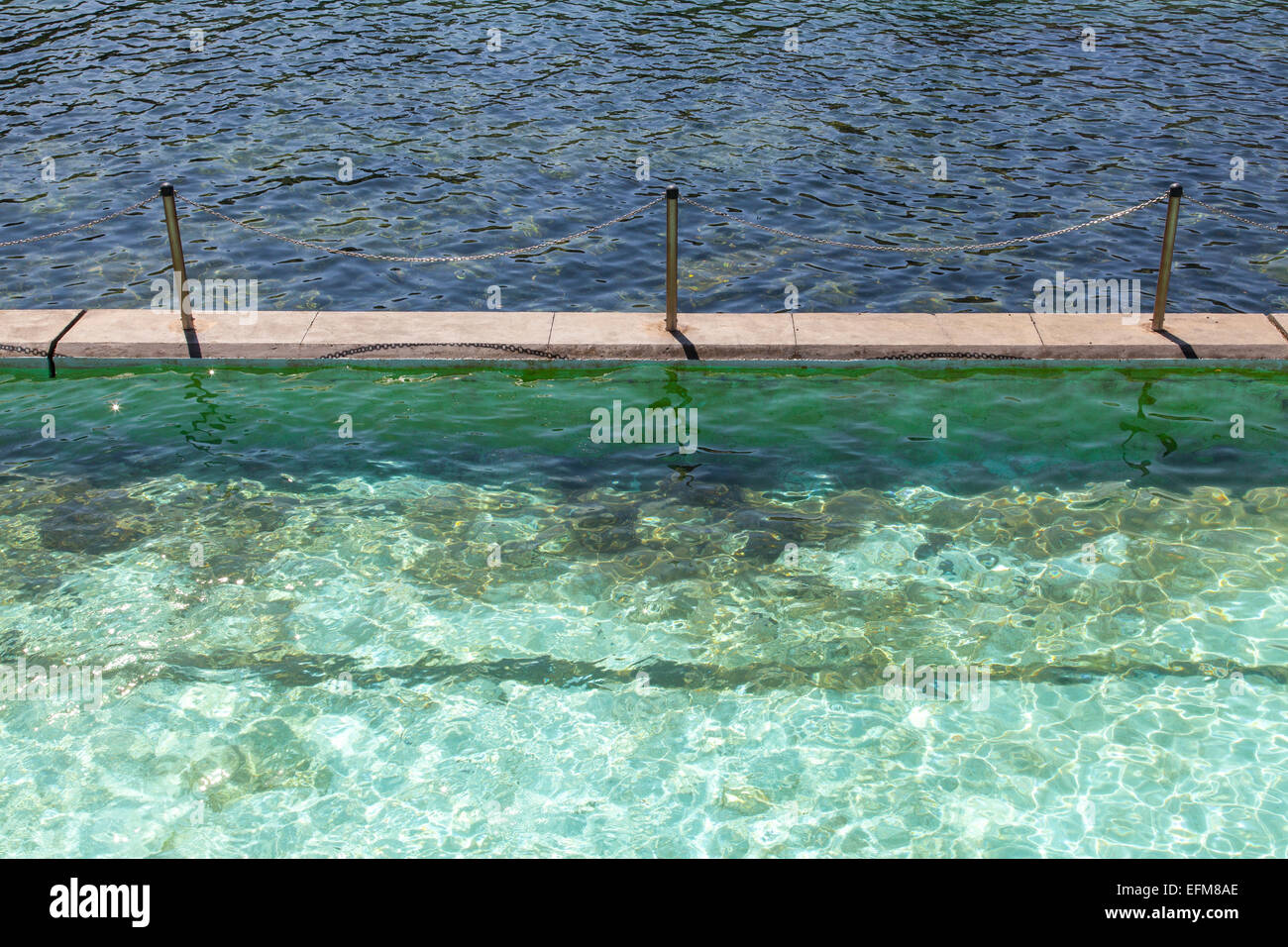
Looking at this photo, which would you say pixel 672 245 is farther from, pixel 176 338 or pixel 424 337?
pixel 176 338

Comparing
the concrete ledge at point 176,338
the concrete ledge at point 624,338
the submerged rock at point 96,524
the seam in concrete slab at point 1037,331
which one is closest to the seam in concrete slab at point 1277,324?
the concrete ledge at point 624,338

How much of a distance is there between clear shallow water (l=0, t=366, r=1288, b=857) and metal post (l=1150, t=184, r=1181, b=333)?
2.15ft

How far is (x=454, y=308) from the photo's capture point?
490 inches

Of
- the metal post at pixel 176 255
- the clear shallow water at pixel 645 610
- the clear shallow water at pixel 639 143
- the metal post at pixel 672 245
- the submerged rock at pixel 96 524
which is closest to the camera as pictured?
the clear shallow water at pixel 645 610

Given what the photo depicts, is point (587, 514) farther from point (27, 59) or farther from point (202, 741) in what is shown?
point (27, 59)

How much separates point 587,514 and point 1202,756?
14.5 ft

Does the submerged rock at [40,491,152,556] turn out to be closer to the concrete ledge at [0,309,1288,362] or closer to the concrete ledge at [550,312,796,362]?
the concrete ledge at [0,309,1288,362]

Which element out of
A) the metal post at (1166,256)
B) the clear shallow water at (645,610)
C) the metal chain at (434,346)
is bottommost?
the clear shallow water at (645,610)

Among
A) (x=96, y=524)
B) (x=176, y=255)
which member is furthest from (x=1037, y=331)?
(x=96, y=524)

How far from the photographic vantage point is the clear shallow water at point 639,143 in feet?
43.3

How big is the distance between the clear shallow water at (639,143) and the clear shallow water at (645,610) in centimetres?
250

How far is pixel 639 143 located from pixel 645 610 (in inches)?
405

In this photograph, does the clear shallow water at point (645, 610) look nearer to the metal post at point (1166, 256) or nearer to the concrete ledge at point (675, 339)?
the concrete ledge at point (675, 339)
